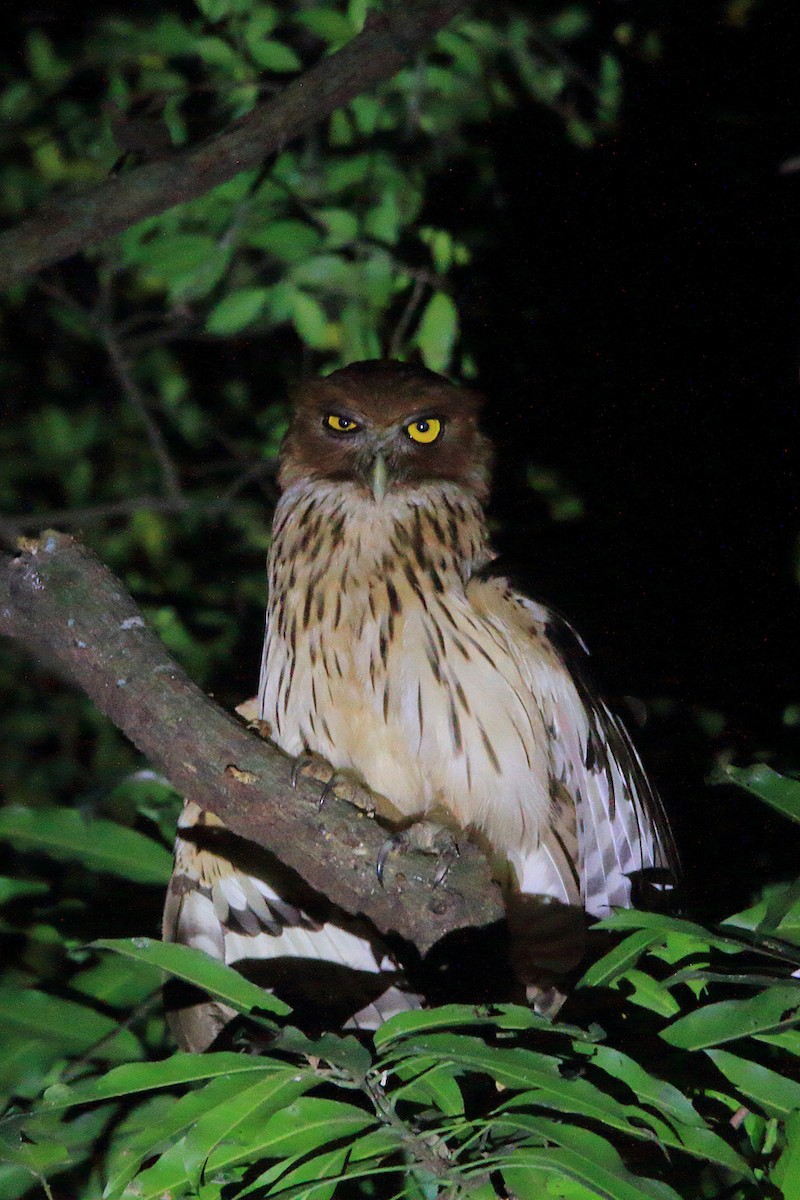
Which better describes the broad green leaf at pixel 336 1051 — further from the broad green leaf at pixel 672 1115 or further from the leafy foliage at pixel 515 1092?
the broad green leaf at pixel 672 1115

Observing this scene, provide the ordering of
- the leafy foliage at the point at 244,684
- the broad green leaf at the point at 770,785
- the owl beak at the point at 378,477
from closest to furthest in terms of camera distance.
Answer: the leafy foliage at the point at 244,684
the broad green leaf at the point at 770,785
the owl beak at the point at 378,477

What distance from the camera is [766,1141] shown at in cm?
122

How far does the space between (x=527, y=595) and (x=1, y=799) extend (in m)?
2.07

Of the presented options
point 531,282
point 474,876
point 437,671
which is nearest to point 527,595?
point 437,671

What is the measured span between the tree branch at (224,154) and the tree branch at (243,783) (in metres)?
0.96

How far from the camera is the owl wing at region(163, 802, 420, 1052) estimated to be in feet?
7.20

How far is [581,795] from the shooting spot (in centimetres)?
219

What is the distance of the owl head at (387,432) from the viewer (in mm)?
2295

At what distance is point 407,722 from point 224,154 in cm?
125

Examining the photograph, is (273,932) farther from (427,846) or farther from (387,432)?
(387,432)

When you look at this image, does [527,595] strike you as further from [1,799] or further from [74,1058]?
[1,799]

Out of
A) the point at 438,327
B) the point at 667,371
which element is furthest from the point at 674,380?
the point at 438,327

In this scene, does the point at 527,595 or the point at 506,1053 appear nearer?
the point at 506,1053

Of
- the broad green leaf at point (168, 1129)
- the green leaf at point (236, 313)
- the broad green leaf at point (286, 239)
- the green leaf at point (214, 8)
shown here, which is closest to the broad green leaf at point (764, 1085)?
the broad green leaf at point (168, 1129)
